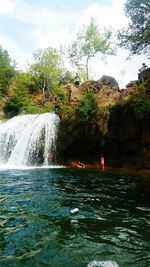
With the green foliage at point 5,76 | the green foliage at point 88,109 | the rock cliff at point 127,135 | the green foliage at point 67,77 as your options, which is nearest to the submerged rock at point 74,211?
the rock cliff at point 127,135

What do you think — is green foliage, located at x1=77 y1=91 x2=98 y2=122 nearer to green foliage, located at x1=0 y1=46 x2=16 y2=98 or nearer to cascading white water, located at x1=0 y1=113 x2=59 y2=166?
cascading white water, located at x1=0 y1=113 x2=59 y2=166

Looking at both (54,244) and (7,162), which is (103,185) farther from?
(7,162)

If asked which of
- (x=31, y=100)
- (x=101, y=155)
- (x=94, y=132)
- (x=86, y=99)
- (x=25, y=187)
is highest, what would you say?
(x=31, y=100)

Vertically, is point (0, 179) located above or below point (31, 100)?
below

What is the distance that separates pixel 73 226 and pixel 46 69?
1783 inches

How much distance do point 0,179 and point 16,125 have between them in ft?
53.7

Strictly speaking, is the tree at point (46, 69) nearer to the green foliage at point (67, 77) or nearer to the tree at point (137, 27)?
the green foliage at point (67, 77)

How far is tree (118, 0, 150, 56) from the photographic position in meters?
27.9

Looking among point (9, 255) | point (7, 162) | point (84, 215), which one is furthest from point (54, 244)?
point (7, 162)

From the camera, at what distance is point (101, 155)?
28.5m

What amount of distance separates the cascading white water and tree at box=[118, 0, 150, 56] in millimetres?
9570

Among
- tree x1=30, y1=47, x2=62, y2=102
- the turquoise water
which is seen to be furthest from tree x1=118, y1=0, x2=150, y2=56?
tree x1=30, y1=47, x2=62, y2=102

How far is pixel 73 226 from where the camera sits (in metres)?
9.38

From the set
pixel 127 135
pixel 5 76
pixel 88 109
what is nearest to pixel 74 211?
pixel 127 135
